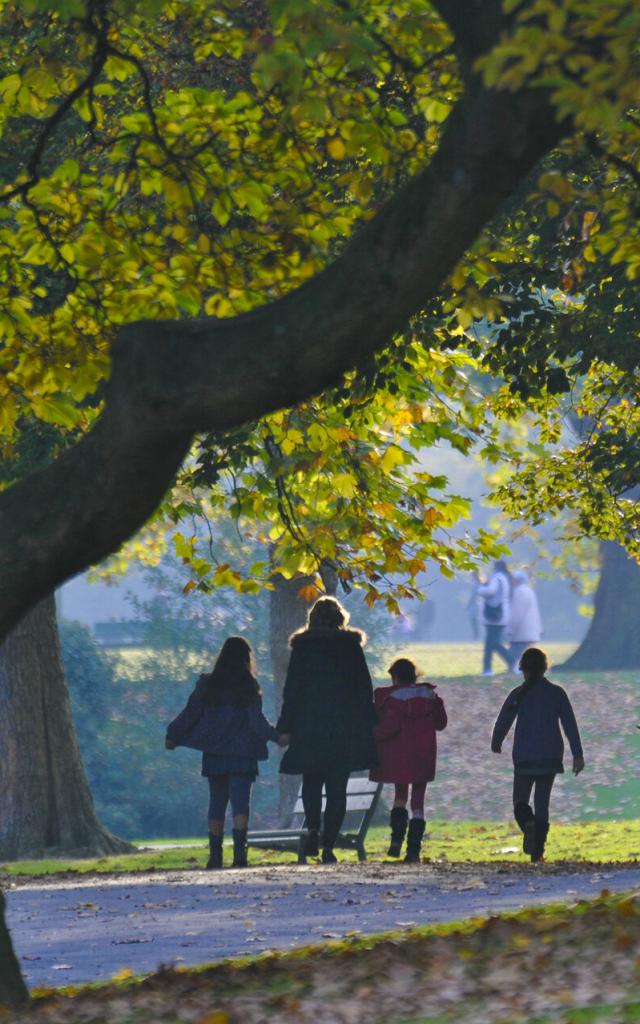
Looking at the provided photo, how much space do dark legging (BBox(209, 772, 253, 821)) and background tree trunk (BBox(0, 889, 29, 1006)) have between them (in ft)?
25.6

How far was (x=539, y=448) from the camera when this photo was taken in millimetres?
20625

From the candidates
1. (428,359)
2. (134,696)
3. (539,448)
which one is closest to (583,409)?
(539,448)

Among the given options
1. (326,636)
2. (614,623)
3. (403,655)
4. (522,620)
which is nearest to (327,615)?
(326,636)

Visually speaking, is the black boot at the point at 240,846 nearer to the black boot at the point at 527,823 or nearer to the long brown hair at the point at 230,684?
the long brown hair at the point at 230,684

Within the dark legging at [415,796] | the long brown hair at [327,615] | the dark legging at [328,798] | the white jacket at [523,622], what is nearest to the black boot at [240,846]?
the dark legging at [328,798]

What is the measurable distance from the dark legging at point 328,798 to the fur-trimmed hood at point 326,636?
3.33 ft

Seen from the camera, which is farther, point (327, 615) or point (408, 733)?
point (408, 733)

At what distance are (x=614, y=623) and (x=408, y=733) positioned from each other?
24254 mm

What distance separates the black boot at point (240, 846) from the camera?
1586cm

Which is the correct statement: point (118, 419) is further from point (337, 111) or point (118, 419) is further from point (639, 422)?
point (639, 422)

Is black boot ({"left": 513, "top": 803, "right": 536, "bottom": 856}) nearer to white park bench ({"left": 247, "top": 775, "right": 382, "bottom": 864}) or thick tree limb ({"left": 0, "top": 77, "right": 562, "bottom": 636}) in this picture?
white park bench ({"left": 247, "top": 775, "right": 382, "bottom": 864})

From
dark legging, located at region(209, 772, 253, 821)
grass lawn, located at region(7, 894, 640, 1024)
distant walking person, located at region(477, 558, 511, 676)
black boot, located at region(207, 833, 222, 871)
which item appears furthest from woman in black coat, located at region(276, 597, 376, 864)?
distant walking person, located at region(477, 558, 511, 676)

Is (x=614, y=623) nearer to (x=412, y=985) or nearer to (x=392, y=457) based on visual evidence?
(x=392, y=457)

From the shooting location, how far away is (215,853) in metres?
16.0
